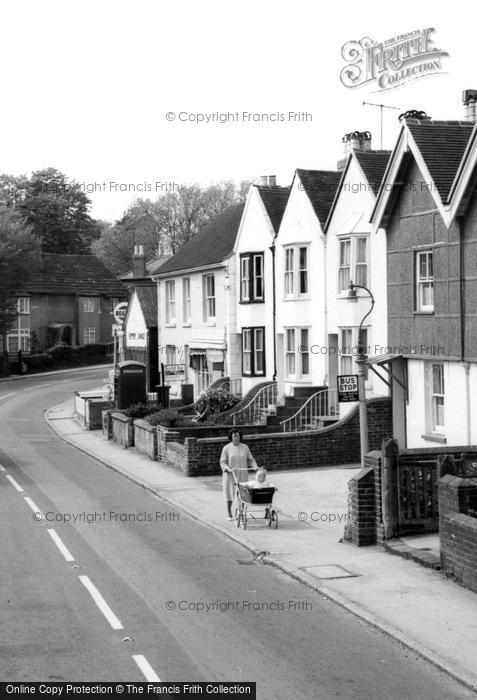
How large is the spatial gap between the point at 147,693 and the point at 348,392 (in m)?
11.4

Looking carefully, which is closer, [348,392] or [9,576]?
[9,576]

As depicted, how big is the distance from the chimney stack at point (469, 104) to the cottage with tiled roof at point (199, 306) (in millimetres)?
15226

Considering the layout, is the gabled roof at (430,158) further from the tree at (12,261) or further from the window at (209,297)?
the tree at (12,261)

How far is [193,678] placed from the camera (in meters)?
9.92

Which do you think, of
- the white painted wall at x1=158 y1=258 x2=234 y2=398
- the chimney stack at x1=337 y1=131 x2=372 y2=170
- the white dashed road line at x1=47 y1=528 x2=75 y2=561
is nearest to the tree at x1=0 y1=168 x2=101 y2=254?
the white painted wall at x1=158 y1=258 x2=234 y2=398

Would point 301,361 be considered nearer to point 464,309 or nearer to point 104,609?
point 464,309

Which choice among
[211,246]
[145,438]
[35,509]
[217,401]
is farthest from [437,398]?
[211,246]

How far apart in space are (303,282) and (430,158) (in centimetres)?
1087

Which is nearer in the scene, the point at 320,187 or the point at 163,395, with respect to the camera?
the point at 320,187

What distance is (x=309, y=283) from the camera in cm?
3494

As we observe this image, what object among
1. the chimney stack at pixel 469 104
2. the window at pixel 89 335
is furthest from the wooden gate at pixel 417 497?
the window at pixel 89 335

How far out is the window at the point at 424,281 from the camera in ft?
83.9

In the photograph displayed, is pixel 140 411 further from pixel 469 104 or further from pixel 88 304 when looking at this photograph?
pixel 88 304

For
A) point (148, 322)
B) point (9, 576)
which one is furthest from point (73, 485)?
point (148, 322)
